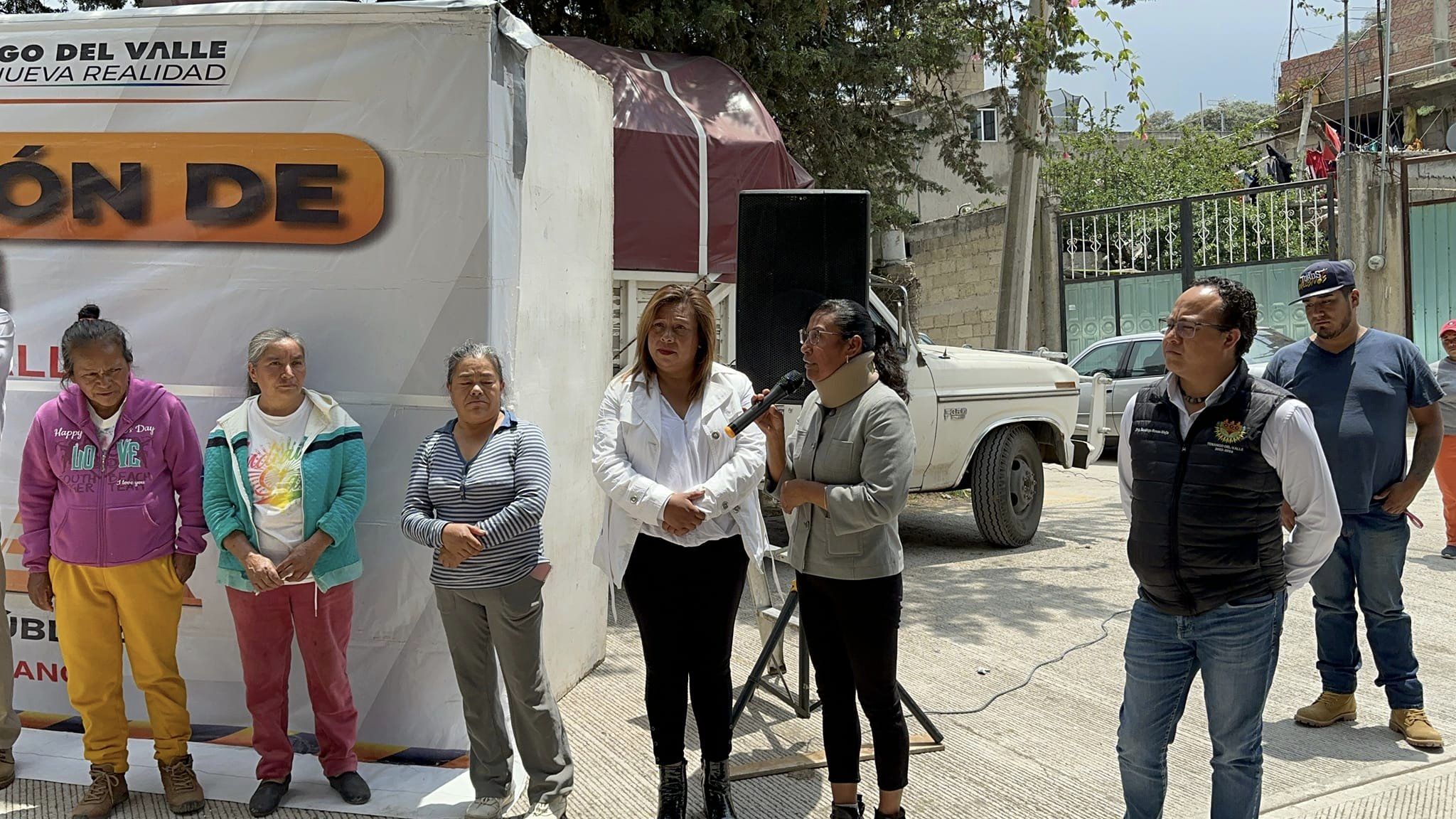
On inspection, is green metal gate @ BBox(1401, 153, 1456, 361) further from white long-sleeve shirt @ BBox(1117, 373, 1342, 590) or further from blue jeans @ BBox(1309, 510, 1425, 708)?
white long-sleeve shirt @ BBox(1117, 373, 1342, 590)

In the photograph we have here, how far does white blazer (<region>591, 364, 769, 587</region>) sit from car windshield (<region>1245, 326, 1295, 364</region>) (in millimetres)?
11247

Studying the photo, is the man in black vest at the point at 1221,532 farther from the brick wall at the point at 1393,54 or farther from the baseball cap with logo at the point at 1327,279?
the brick wall at the point at 1393,54

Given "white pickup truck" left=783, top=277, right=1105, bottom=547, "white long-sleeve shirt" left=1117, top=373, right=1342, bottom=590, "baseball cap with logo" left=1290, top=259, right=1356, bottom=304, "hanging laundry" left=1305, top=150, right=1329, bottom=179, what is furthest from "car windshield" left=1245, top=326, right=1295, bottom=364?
"white long-sleeve shirt" left=1117, top=373, right=1342, bottom=590

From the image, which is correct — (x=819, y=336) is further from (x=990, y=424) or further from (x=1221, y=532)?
(x=990, y=424)

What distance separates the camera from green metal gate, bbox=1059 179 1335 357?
1594 centimetres

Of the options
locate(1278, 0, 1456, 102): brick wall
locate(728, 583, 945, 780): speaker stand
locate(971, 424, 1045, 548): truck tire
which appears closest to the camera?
locate(728, 583, 945, 780): speaker stand

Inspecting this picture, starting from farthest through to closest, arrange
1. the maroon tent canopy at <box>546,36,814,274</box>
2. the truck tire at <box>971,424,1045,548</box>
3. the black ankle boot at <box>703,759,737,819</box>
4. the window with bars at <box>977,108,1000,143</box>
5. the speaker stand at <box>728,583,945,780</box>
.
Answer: the window with bars at <box>977,108,1000,143</box>
the truck tire at <box>971,424,1045,548</box>
the maroon tent canopy at <box>546,36,814,274</box>
the speaker stand at <box>728,583,945,780</box>
the black ankle boot at <box>703,759,737,819</box>

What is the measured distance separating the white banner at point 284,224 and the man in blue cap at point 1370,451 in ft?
10.3

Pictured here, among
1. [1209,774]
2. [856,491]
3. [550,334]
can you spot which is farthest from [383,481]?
[1209,774]

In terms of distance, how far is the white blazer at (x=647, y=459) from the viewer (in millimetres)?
3617

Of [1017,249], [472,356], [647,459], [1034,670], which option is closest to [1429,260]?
[1017,249]

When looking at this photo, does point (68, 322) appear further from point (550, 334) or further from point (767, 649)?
point (767, 649)

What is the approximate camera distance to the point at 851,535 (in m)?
3.48

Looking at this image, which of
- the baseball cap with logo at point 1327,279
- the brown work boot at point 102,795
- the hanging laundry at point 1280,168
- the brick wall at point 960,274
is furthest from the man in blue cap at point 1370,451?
the hanging laundry at point 1280,168
